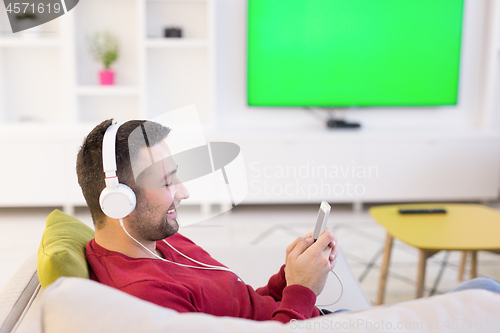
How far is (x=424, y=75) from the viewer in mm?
3887

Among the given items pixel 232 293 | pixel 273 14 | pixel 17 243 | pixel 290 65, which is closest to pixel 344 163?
pixel 290 65

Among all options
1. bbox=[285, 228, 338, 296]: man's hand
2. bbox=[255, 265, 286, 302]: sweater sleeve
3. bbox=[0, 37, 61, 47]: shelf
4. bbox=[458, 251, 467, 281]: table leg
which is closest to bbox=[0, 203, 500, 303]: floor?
bbox=[458, 251, 467, 281]: table leg

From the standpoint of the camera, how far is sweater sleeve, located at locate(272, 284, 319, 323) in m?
0.88

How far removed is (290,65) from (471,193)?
1775 millimetres

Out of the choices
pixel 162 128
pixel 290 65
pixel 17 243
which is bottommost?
pixel 17 243

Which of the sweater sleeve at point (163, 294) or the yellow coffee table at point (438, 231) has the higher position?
the sweater sleeve at point (163, 294)

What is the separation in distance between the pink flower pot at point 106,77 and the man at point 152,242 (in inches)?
109

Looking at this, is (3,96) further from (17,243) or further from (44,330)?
(44,330)

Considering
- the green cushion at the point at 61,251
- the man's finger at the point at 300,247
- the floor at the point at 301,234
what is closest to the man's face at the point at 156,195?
the green cushion at the point at 61,251

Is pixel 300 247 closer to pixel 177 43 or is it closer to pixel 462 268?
pixel 462 268

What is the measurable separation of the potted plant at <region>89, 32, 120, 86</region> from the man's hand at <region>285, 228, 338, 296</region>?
301cm

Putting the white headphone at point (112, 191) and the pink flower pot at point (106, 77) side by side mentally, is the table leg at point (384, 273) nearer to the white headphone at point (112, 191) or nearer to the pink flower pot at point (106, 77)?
the white headphone at point (112, 191)

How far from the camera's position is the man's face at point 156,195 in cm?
99

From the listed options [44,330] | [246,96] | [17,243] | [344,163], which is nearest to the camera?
[44,330]
